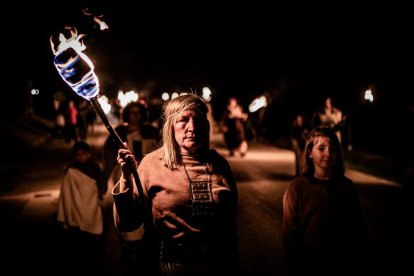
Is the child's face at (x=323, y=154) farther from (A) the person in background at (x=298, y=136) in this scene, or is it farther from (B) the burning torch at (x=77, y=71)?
(A) the person in background at (x=298, y=136)

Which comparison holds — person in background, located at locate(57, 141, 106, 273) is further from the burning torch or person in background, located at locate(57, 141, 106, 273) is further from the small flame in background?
the burning torch

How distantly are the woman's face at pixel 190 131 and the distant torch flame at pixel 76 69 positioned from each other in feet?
2.14

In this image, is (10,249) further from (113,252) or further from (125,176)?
(125,176)

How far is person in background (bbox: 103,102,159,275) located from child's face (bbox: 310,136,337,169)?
2681 millimetres

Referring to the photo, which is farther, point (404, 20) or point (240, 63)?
point (240, 63)

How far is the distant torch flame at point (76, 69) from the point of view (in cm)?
238

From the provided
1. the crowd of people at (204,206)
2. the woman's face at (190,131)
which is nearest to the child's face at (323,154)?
the crowd of people at (204,206)

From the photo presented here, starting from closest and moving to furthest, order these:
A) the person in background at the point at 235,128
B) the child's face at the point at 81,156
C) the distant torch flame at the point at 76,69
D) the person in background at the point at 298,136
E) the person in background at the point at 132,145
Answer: the distant torch flame at the point at 76,69, the person in background at the point at 132,145, the child's face at the point at 81,156, the person in background at the point at 298,136, the person in background at the point at 235,128

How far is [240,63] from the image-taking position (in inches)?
1598

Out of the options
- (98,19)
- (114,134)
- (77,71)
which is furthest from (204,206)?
(98,19)

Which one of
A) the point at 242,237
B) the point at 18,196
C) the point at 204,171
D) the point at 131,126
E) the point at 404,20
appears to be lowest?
the point at 242,237

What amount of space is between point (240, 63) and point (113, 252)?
3565cm

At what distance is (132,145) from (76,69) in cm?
392

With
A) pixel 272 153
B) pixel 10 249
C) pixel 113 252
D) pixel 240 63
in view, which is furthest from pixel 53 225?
pixel 240 63
